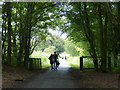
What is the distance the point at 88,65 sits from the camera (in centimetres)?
1864

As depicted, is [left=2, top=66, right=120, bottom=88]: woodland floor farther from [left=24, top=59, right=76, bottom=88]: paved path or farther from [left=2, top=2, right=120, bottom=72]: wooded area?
[left=2, top=2, right=120, bottom=72]: wooded area

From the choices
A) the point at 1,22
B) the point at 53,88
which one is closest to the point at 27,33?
the point at 1,22

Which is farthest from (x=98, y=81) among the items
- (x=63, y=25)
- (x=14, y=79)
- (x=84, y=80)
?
(x=63, y=25)

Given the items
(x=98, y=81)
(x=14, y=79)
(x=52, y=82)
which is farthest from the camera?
(x=14, y=79)

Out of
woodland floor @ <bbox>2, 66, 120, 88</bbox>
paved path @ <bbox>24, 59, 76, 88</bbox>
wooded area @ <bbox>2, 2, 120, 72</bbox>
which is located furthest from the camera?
wooded area @ <bbox>2, 2, 120, 72</bbox>

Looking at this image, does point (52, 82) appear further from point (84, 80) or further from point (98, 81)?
point (98, 81)

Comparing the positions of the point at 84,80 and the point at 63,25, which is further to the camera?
the point at 63,25

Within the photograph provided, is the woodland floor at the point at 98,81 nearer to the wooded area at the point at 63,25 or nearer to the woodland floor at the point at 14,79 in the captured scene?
the woodland floor at the point at 14,79

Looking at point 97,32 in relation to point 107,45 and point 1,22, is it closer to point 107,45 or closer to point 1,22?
point 107,45

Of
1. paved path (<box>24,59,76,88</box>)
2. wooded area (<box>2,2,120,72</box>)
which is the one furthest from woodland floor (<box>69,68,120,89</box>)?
wooded area (<box>2,2,120,72</box>)

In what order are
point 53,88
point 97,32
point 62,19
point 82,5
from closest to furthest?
point 53,88 < point 82,5 < point 97,32 < point 62,19

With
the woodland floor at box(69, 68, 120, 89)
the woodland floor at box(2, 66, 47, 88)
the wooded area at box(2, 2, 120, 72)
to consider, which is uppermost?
the wooded area at box(2, 2, 120, 72)

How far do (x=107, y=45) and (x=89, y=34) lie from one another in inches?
65.0

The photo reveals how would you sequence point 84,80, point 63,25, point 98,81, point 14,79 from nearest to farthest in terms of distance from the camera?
point 98,81 → point 14,79 → point 84,80 → point 63,25
